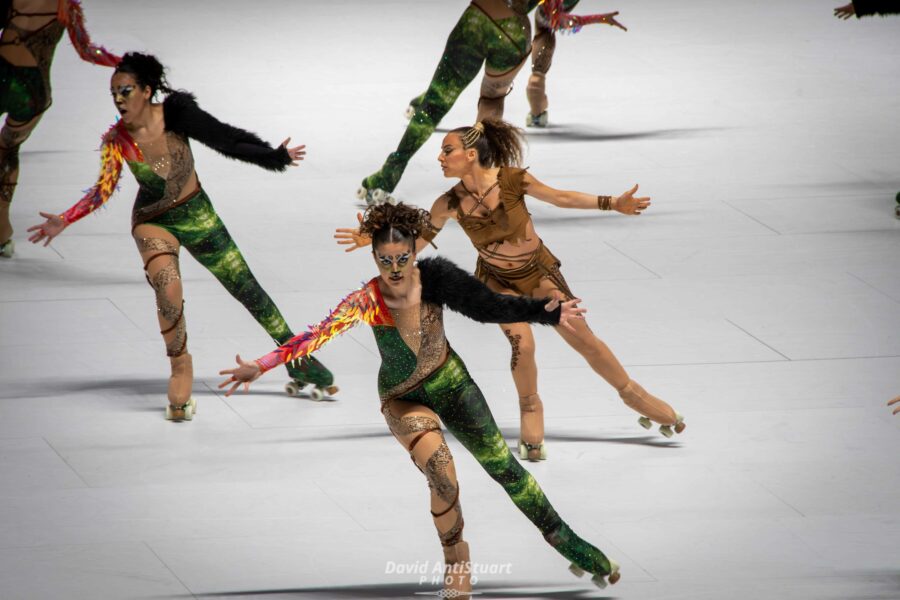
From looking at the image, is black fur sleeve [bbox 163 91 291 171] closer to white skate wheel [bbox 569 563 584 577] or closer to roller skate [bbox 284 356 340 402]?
roller skate [bbox 284 356 340 402]

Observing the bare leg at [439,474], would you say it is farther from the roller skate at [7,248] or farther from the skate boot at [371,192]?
the skate boot at [371,192]

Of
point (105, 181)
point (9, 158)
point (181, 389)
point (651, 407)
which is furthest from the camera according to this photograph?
point (9, 158)

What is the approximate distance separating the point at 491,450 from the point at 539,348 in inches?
→ 101

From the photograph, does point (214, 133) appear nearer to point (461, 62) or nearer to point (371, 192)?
→ point (461, 62)

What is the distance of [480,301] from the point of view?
563cm

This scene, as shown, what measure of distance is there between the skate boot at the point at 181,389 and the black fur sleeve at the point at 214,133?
0.88 meters

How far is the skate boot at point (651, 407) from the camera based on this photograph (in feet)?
23.0

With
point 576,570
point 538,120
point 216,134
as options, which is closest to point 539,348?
point 216,134

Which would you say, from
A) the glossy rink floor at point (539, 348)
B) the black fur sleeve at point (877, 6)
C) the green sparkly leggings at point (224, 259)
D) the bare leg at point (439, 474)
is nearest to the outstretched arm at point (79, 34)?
the green sparkly leggings at point (224, 259)

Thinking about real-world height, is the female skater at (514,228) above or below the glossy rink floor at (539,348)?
above

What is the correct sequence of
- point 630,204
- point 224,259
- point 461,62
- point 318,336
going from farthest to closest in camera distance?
1. point 461,62
2. point 224,259
3. point 630,204
4. point 318,336

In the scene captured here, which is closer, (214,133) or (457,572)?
(457,572)

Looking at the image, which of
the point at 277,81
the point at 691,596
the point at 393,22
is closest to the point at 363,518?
the point at 691,596

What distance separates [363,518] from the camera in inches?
250
